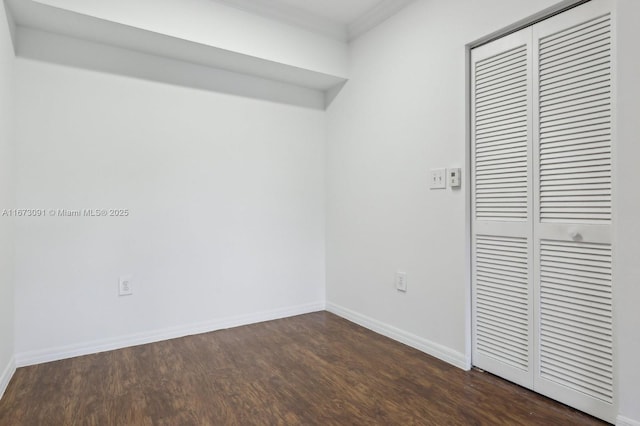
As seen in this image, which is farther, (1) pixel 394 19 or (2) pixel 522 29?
(1) pixel 394 19

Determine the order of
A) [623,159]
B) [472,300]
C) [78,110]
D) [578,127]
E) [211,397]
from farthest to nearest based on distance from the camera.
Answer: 1. [78,110]
2. [472,300]
3. [211,397]
4. [578,127]
5. [623,159]

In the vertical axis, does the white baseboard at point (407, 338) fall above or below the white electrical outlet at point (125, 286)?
below

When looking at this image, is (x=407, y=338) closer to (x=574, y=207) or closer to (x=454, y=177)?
(x=454, y=177)

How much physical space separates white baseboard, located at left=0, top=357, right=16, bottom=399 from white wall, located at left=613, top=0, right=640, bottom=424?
Result: 295 centimetres

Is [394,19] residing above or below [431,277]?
above

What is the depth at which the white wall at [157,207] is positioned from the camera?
2359 millimetres

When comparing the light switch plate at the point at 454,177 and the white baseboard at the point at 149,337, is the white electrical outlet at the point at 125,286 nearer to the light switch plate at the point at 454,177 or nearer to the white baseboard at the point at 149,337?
the white baseboard at the point at 149,337

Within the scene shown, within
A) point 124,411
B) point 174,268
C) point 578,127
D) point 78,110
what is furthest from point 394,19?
Result: point 124,411

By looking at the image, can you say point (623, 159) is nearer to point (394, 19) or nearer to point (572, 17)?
point (572, 17)

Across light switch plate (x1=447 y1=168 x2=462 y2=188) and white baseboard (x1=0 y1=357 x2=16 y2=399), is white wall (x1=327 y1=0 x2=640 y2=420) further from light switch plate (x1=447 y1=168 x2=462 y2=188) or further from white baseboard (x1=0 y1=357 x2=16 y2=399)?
white baseboard (x1=0 y1=357 x2=16 y2=399)

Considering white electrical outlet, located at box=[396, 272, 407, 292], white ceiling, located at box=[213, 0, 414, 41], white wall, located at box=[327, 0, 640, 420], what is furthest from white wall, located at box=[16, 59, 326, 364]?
white electrical outlet, located at box=[396, 272, 407, 292]

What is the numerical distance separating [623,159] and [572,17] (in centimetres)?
76

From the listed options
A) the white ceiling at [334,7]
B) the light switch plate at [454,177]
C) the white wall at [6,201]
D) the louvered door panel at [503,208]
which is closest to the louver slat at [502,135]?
the louvered door panel at [503,208]

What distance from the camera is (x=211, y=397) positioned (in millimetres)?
1924
